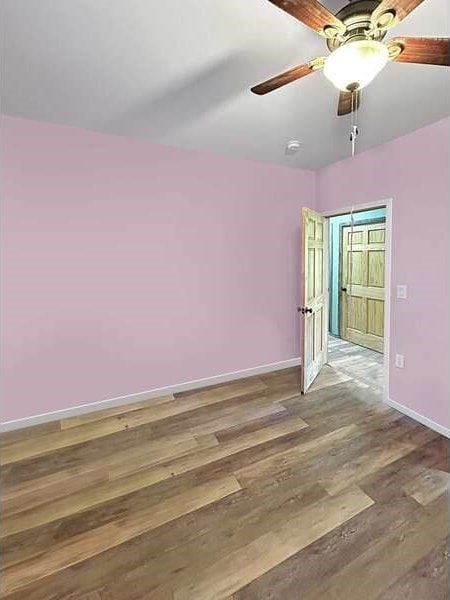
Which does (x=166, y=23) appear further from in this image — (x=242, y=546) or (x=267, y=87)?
(x=242, y=546)

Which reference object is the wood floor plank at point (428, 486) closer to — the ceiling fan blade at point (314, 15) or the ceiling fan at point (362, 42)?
the ceiling fan at point (362, 42)

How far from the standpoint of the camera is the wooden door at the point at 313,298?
2.95m

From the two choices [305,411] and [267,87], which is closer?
[267,87]

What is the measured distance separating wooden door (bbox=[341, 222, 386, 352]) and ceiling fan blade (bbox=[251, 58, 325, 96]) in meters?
3.18

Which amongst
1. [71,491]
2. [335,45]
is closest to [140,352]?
[71,491]

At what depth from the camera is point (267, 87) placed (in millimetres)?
1387

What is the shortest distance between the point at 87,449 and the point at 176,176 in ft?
8.23

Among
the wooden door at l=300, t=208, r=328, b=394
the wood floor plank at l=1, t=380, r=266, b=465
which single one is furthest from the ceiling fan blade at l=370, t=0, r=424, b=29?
Result: the wood floor plank at l=1, t=380, r=266, b=465

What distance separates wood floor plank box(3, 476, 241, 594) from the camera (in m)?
1.31

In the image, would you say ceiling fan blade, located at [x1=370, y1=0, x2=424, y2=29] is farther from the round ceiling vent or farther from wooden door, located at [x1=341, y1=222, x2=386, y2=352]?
wooden door, located at [x1=341, y1=222, x2=386, y2=352]

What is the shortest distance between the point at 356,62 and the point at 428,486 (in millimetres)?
2287

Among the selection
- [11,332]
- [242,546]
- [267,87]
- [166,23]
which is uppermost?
[166,23]

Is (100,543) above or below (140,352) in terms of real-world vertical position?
below

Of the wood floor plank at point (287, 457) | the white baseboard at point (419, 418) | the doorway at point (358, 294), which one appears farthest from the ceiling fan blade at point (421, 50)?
the doorway at point (358, 294)
